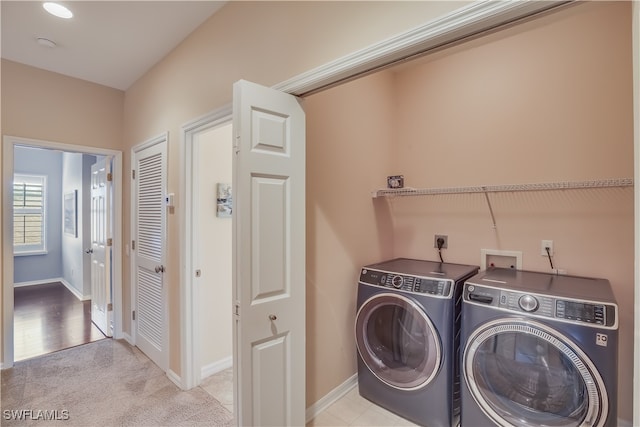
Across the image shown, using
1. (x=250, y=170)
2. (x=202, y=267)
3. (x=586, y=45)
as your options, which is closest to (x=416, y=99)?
(x=586, y=45)

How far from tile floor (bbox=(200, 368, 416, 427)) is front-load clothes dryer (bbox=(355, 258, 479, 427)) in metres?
0.05

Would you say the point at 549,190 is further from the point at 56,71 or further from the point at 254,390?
the point at 56,71

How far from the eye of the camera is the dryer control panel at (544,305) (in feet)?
4.63

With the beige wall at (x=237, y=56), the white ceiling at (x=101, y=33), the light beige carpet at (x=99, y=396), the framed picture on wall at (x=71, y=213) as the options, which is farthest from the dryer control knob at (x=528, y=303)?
the framed picture on wall at (x=71, y=213)

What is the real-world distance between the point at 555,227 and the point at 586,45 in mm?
1226

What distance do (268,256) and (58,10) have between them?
89.6 inches

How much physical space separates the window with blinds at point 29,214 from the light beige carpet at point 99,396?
4058 mm

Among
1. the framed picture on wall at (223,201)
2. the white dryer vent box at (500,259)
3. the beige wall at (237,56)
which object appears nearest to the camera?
the beige wall at (237,56)

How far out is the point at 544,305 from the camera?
1545 millimetres

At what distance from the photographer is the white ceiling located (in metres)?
2.02

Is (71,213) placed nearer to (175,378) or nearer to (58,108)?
(58,108)

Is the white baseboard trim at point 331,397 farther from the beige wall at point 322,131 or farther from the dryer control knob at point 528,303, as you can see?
the dryer control knob at point 528,303

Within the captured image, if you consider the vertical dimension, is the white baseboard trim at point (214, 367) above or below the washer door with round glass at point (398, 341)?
below

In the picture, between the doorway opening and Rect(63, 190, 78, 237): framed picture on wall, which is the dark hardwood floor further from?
Rect(63, 190, 78, 237): framed picture on wall
